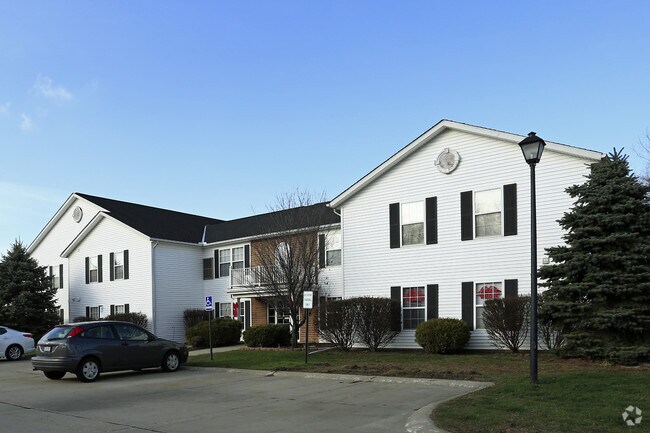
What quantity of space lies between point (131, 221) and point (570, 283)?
24872mm

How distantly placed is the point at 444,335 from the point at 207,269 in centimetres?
1716

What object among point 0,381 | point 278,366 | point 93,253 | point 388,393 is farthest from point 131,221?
Result: point 388,393

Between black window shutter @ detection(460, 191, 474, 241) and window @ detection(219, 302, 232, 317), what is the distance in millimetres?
14672

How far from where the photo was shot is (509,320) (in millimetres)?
18188

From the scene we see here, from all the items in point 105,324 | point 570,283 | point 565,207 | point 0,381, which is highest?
point 565,207

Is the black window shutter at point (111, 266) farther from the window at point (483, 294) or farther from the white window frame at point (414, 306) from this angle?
the window at point (483, 294)

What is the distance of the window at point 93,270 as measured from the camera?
3516 cm

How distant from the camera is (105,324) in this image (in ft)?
54.0

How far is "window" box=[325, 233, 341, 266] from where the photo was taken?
25453mm

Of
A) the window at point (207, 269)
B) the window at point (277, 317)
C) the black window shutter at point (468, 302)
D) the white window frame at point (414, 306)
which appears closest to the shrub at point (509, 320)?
the black window shutter at point (468, 302)

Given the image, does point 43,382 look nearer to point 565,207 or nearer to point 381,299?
point 381,299

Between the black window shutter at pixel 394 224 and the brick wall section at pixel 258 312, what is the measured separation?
357 inches

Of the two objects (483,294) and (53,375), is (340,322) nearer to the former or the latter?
(483,294)

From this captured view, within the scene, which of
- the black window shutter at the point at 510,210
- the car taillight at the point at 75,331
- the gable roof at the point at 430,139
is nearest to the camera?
the car taillight at the point at 75,331
